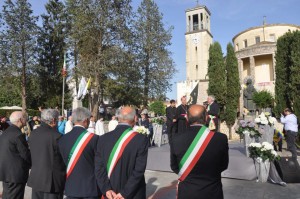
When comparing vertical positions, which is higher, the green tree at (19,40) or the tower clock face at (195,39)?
the tower clock face at (195,39)

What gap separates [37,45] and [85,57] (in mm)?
11223

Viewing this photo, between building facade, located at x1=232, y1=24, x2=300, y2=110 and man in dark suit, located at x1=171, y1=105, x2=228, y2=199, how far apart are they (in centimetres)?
3465

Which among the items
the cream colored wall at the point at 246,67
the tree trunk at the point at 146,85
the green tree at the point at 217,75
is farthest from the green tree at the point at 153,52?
the cream colored wall at the point at 246,67

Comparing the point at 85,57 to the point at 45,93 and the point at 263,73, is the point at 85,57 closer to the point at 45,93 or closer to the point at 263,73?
the point at 45,93

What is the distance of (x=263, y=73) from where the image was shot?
43.2m

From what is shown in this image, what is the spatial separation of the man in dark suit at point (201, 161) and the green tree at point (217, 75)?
25.8 meters

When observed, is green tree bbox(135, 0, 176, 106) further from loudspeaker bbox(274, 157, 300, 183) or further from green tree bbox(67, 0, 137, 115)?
loudspeaker bbox(274, 157, 300, 183)

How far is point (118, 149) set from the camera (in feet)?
9.63

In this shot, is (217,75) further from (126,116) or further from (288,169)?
(126,116)

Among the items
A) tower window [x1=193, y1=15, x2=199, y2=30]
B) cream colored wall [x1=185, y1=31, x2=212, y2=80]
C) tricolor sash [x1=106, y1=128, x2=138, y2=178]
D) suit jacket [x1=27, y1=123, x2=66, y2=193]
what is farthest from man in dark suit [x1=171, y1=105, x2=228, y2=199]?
tower window [x1=193, y1=15, x2=199, y2=30]

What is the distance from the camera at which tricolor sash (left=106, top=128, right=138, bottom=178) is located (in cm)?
292

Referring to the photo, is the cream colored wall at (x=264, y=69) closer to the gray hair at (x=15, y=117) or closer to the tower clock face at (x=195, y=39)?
the tower clock face at (x=195, y=39)

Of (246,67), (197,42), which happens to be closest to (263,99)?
(246,67)

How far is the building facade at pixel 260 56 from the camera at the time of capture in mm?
40375
